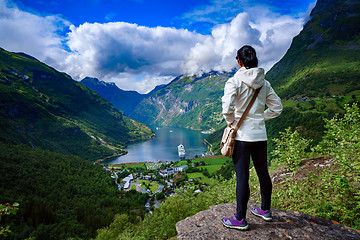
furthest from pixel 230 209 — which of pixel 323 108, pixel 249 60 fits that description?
pixel 323 108

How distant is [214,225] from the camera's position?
3.26 meters

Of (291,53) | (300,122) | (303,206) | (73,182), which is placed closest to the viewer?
(303,206)

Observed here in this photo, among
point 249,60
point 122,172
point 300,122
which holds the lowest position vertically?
point 122,172

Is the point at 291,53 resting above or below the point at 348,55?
above

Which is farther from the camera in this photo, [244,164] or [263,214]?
[263,214]

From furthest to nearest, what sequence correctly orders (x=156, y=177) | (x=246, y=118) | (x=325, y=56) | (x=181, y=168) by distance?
(x=325, y=56)
(x=181, y=168)
(x=156, y=177)
(x=246, y=118)

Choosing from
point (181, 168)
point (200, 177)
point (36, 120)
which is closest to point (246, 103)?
point (200, 177)

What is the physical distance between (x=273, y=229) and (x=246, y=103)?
2.26 m

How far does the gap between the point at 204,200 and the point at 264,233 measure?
4.31 metres

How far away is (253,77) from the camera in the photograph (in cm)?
273

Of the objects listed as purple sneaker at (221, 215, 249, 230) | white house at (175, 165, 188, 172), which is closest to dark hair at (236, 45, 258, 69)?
purple sneaker at (221, 215, 249, 230)

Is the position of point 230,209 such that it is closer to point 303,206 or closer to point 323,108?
point 303,206

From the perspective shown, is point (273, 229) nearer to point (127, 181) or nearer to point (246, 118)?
point (246, 118)

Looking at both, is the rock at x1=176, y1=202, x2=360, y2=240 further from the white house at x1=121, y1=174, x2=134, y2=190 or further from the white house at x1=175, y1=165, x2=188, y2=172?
the white house at x1=175, y1=165, x2=188, y2=172
